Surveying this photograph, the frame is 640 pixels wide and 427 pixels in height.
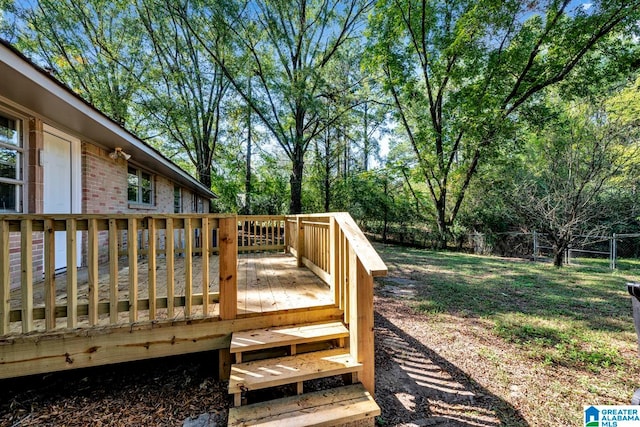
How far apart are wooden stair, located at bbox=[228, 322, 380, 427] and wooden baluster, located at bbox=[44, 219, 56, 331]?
144 cm

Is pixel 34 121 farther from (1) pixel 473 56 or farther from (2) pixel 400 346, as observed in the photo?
(1) pixel 473 56

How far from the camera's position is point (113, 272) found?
2180 millimetres

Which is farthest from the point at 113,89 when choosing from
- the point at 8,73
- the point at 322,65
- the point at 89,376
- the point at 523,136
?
the point at 523,136

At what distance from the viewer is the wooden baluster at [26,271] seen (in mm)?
2062

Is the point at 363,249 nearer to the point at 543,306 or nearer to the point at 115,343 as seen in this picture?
the point at 115,343

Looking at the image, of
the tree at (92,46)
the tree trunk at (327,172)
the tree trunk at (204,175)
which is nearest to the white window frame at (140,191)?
the tree at (92,46)

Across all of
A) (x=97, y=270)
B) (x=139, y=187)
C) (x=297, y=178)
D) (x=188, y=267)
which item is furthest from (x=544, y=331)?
(x=297, y=178)

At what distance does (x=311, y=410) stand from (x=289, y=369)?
347 mm

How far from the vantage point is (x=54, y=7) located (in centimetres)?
925

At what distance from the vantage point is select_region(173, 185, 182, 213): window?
30.2 ft

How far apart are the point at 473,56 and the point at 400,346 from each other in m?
12.1

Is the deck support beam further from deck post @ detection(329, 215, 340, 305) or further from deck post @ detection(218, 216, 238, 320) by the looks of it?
deck post @ detection(329, 215, 340, 305)

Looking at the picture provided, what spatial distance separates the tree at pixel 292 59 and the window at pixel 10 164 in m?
7.77

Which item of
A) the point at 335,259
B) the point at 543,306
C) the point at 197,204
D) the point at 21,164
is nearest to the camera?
the point at 335,259
